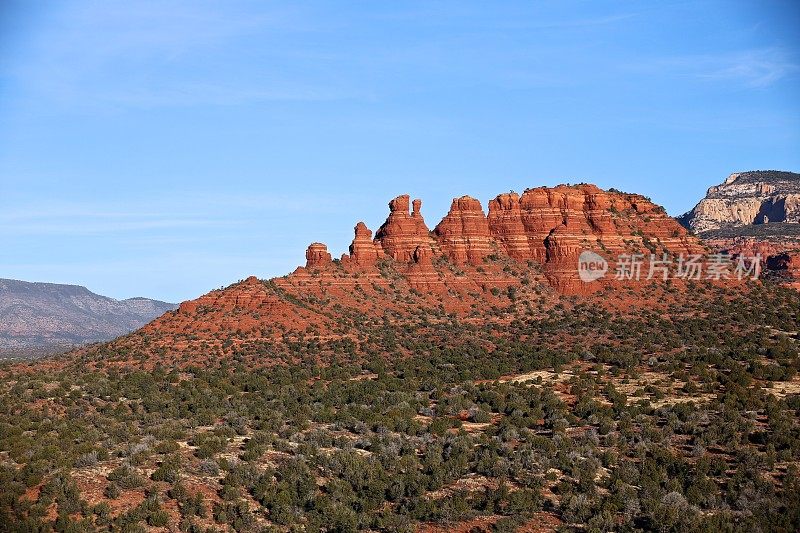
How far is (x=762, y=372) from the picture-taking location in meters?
55.1


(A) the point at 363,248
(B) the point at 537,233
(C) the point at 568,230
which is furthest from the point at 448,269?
(C) the point at 568,230

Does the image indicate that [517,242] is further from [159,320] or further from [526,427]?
[526,427]

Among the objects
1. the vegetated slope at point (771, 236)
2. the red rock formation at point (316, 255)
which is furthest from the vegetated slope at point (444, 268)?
the vegetated slope at point (771, 236)

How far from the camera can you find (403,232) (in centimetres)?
8988

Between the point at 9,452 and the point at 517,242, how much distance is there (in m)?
61.5

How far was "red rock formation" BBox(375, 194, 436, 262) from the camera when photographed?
294ft

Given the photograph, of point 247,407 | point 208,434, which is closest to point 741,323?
point 247,407

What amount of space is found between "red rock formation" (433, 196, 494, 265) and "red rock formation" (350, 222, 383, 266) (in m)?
7.53

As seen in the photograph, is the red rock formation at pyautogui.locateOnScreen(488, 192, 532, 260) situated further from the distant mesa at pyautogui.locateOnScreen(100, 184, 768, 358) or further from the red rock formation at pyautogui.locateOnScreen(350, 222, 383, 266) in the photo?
the red rock formation at pyautogui.locateOnScreen(350, 222, 383, 266)

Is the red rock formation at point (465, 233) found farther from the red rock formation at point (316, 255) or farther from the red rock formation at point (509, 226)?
the red rock formation at point (316, 255)

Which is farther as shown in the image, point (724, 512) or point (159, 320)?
point (159, 320)

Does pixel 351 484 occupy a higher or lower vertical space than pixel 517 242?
lower

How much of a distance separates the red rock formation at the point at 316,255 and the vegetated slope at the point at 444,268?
0.32 ft

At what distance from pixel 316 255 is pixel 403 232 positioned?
9.23 meters
